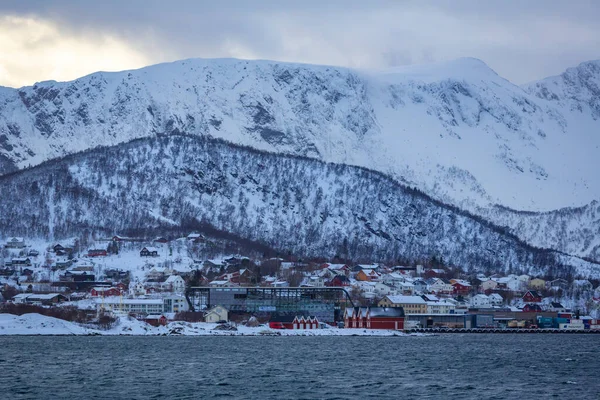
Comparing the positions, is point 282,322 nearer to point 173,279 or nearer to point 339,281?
point 173,279

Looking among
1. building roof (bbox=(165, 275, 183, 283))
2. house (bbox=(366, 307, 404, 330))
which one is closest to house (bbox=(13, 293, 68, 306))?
building roof (bbox=(165, 275, 183, 283))

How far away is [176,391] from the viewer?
69750 mm

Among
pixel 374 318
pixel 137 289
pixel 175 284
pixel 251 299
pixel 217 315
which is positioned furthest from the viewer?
pixel 175 284

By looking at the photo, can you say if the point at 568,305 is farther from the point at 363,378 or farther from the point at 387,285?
the point at 363,378

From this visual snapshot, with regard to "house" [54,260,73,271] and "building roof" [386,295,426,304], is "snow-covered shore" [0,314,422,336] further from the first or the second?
"house" [54,260,73,271]

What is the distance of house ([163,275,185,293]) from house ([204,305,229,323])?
71.8 ft

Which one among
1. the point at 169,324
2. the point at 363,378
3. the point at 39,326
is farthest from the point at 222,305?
the point at 363,378

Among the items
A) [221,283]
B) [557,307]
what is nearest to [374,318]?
[221,283]

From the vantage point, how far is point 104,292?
6462 inches

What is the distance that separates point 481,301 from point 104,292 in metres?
60.2

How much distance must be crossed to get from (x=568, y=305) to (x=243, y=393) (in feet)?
427

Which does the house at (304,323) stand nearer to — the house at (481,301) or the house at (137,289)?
the house at (137,289)

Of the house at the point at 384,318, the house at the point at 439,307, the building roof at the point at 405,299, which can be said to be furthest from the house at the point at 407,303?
the house at the point at 384,318

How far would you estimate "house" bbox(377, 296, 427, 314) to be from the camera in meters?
166
